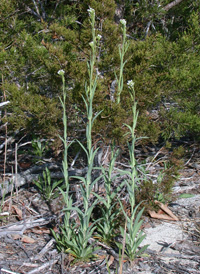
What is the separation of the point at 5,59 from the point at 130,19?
1.74m

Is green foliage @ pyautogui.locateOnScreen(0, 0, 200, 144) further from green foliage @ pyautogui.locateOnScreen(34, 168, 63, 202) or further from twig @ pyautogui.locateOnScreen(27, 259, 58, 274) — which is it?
twig @ pyautogui.locateOnScreen(27, 259, 58, 274)

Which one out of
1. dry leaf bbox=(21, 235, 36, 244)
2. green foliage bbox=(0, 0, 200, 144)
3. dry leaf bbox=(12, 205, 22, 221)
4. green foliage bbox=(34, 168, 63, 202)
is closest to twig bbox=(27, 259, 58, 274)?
dry leaf bbox=(21, 235, 36, 244)

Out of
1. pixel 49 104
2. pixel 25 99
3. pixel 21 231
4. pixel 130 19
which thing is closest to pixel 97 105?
pixel 49 104

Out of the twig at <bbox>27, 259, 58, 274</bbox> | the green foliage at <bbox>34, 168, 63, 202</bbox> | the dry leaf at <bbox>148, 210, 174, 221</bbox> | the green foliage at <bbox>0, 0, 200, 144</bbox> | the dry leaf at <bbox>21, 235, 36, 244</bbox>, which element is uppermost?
the green foliage at <bbox>0, 0, 200, 144</bbox>

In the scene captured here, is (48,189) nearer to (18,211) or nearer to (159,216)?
(18,211)

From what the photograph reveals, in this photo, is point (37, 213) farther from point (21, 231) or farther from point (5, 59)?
point (5, 59)

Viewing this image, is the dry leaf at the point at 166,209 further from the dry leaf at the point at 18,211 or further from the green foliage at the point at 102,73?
the dry leaf at the point at 18,211

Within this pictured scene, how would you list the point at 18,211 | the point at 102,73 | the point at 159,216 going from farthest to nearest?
the point at 102,73 → the point at 18,211 → the point at 159,216

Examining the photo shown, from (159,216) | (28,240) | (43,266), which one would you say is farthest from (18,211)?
(159,216)

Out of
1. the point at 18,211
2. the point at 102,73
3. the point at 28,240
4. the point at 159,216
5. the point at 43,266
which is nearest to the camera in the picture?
the point at 43,266

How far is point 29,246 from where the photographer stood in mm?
2584

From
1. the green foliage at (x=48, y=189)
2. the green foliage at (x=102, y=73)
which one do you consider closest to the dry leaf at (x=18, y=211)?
the green foliage at (x=48, y=189)

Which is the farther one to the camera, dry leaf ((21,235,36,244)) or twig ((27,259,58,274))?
dry leaf ((21,235,36,244))

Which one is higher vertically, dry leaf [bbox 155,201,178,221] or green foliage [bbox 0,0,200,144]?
green foliage [bbox 0,0,200,144]
